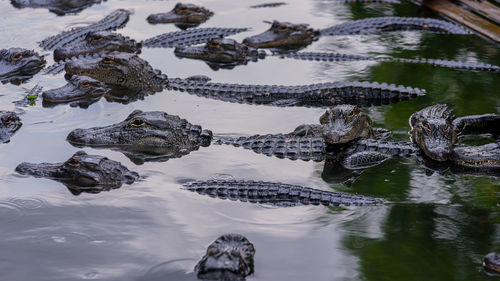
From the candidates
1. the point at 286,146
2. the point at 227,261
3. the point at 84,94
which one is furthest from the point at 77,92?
the point at 227,261

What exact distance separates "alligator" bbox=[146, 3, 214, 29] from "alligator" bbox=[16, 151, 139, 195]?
6.63 m

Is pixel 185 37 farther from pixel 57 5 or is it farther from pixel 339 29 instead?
pixel 57 5

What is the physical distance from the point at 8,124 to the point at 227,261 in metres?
3.73

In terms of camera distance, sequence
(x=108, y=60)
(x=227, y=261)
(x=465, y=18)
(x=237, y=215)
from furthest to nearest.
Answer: (x=465, y=18)
(x=108, y=60)
(x=237, y=215)
(x=227, y=261)

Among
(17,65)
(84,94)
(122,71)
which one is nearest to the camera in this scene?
(84,94)

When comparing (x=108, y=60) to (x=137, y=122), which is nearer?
(x=137, y=122)

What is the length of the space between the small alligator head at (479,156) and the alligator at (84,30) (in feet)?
20.8

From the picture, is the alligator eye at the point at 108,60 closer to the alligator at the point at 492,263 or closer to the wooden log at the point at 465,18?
the wooden log at the point at 465,18

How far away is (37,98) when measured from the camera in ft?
27.9

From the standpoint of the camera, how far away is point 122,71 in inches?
363

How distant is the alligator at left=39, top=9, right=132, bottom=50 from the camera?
Result: 1060 centimetres

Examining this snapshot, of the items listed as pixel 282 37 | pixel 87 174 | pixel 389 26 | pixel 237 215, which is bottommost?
pixel 237 215

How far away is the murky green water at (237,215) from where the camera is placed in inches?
190

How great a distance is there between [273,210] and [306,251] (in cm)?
67
